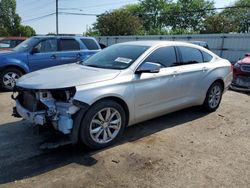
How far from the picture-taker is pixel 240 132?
5.33 meters

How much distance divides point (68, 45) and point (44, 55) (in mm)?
947

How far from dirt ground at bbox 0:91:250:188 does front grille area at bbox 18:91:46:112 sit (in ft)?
1.97

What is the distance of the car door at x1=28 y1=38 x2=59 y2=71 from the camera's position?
873 centimetres

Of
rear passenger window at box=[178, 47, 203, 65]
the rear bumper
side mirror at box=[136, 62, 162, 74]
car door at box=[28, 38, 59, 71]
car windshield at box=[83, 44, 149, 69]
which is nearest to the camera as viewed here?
side mirror at box=[136, 62, 162, 74]

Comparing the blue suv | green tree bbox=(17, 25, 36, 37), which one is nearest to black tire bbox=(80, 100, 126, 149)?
the blue suv

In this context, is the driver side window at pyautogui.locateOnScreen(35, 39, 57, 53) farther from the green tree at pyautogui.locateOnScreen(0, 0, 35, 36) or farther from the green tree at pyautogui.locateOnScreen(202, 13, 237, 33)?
the green tree at pyautogui.locateOnScreen(0, 0, 35, 36)

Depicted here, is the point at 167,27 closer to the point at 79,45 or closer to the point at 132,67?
the point at 79,45

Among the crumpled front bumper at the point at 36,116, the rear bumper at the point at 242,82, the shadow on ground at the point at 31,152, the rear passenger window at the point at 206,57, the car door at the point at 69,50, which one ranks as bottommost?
the shadow on ground at the point at 31,152

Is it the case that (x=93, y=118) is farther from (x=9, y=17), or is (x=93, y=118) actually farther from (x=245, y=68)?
(x=9, y=17)

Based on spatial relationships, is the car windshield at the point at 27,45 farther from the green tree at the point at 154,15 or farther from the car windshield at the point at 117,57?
the green tree at the point at 154,15

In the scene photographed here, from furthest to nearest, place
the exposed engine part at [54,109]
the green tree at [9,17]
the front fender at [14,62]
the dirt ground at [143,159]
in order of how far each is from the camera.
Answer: the green tree at [9,17]
the front fender at [14,62]
the exposed engine part at [54,109]
the dirt ground at [143,159]

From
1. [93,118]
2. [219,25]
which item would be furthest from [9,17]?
[93,118]

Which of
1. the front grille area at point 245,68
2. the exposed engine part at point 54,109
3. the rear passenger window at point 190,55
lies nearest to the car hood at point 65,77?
the exposed engine part at point 54,109

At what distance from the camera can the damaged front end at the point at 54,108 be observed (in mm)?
3887
